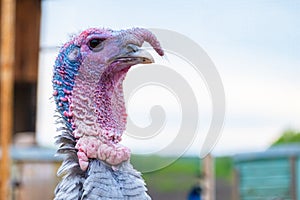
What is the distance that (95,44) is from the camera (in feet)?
5.36

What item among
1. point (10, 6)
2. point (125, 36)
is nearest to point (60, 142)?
point (125, 36)

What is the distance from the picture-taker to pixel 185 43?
2.24 meters

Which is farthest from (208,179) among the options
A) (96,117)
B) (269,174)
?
(96,117)

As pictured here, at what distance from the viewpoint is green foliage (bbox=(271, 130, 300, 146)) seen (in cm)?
639

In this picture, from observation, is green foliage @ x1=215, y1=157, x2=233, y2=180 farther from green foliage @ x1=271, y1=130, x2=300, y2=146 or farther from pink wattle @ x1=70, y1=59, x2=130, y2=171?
pink wattle @ x1=70, y1=59, x2=130, y2=171

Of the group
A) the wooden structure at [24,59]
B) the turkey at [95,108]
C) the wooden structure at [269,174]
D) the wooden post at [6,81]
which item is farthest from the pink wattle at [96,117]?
the wooden structure at [24,59]

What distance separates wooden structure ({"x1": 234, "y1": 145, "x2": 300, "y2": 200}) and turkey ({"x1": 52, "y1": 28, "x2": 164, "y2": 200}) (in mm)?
3966

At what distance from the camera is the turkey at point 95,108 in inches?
62.6

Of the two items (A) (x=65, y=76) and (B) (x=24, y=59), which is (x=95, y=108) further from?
(B) (x=24, y=59)

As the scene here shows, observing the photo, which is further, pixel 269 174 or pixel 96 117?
pixel 269 174

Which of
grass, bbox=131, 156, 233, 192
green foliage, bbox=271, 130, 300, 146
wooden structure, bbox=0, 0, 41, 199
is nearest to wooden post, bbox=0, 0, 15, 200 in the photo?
grass, bbox=131, 156, 233, 192

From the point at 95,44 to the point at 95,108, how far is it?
6.2 inches

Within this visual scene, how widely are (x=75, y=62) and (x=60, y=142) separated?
0.21 meters

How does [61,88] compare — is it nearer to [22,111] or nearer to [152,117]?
[152,117]
